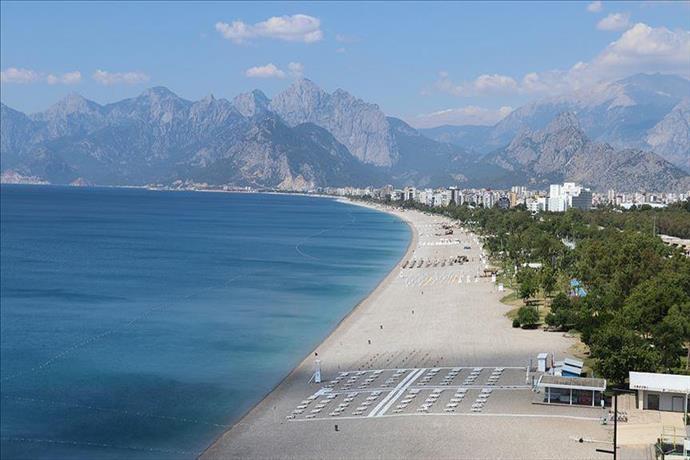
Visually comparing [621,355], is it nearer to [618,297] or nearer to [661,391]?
[661,391]

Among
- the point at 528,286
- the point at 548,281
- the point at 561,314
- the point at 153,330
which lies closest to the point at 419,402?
the point at 561,314

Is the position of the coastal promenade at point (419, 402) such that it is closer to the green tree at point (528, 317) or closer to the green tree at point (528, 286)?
the green tree at point (528, 317)

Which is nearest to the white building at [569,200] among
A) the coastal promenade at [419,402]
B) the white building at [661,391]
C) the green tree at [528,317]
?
the green tree at [528,317]

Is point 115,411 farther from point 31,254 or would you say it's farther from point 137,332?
point 31,254

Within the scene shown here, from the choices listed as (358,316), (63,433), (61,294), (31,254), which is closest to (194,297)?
(61,294)

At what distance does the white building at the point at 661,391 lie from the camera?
2616cm

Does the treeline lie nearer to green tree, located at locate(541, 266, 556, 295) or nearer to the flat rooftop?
green tree, located at locate(541, 266, 556, 295)

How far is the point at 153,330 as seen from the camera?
45.5 m

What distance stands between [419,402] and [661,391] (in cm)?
857

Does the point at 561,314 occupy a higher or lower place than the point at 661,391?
higher

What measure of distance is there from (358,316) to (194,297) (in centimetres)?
1547

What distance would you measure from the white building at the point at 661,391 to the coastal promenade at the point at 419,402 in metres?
1.72

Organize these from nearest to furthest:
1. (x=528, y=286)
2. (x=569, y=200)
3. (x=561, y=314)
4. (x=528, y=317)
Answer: (x=561, y=314), (x=528, y=317), (x=528, y=286), (x=569, y=200)

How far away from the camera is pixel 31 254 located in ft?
282
